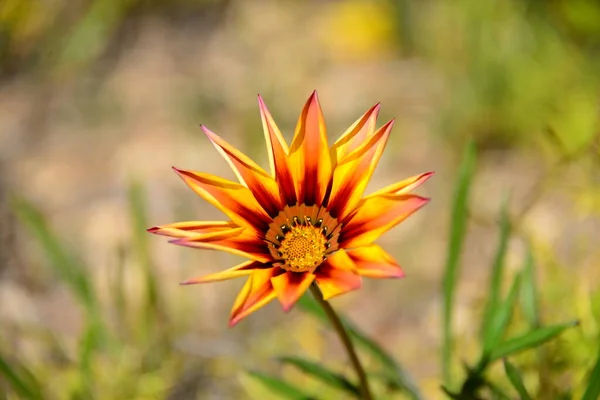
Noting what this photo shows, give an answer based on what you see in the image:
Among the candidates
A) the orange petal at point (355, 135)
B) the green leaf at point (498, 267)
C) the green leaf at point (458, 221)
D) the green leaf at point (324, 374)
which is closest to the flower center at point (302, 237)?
the orange petal at point (355, 135)

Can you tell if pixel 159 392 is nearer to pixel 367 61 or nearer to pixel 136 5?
pixel 367 61

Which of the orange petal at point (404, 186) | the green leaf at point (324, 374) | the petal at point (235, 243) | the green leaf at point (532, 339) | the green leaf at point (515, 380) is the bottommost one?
the green leaf at point (324, 374)

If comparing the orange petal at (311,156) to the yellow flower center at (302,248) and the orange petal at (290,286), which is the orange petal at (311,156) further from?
the orange petal at (290,286)

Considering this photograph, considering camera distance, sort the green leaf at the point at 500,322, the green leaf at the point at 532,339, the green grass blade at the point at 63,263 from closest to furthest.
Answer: the green leaf at the point at 532,339, the green leaf at the point at 500,322, the green grass blade at the point at 63,263

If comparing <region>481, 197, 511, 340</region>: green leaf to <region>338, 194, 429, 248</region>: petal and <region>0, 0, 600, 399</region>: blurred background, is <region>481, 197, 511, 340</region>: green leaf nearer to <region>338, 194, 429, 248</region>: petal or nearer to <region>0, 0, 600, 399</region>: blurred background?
<region>0, 0, 600, 399</region>: blurred background

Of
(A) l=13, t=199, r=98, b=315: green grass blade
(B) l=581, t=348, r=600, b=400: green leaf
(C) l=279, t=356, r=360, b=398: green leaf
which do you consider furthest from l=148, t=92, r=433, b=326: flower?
(A) l=13, t=199, r=98, b=315: green grass blade

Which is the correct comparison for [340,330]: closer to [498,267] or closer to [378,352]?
[378,352]

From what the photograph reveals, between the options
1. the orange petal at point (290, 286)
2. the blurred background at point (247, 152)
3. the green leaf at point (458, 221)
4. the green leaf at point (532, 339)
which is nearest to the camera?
the orange petal at point (290, 286)

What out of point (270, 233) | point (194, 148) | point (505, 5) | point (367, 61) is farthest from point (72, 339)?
point (505, 5)
